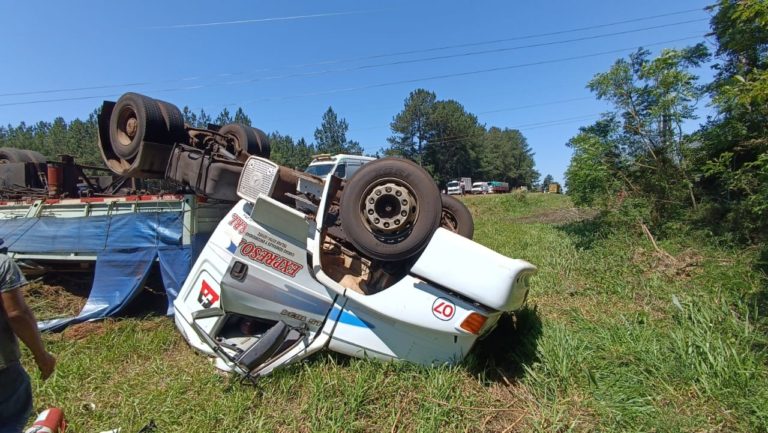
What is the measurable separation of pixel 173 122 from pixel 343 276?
240 centimetres

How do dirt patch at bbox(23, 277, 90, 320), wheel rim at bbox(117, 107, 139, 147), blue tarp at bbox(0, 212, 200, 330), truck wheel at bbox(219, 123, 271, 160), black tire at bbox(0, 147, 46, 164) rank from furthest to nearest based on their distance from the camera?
black tire at bbox(0, 147, 46, 164) < dirt patch at bbox(23, 277, 90, 320) < blue tarp at bbox(0, 212, 200, 330) < truck wheel at bbox(219, 123, 271, 160) < wheel rim at bbox(117, 107, 139, 147)

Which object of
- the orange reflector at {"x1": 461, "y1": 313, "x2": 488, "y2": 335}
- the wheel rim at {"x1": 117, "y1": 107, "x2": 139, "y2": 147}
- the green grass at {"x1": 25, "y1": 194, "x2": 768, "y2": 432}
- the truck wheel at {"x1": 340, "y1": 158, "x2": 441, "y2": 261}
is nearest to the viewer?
the green grass at {"x1": 25, "y1": 194, "x2": 768, "y2": 432}

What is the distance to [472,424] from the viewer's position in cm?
242

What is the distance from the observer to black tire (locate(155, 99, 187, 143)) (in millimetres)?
4000

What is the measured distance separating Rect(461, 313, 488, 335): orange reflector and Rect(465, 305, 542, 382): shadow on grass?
43 centimetres

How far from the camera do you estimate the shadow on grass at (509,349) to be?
300 centimetres

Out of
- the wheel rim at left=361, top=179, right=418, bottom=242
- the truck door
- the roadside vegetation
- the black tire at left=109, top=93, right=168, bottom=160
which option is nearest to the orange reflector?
the roadside vegetation

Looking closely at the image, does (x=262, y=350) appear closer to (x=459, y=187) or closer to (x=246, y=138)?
(x=246, y=138)

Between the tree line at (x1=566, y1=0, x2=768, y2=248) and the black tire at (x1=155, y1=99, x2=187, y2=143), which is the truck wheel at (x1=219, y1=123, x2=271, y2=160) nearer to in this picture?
the black tire at (x1=155, y1=99, x2=187, y2=143)

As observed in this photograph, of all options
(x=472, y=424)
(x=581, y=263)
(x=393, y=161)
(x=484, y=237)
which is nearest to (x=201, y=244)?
(x=393, y=161)

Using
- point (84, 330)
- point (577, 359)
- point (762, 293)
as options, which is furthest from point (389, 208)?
point (84, 330)

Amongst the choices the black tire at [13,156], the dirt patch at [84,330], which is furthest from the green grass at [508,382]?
the black tire at [13,156]

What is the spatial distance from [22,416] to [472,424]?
7.61 ft

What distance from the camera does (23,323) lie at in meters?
1.84
